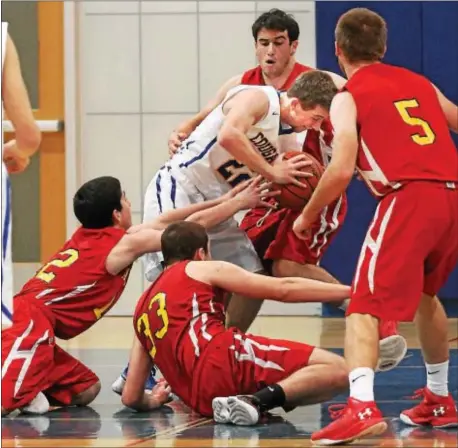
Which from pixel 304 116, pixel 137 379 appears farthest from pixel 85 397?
pixel 304 116

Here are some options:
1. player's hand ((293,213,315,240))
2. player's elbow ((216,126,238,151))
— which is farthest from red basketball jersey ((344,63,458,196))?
player's elbow ((216,126,238,151))

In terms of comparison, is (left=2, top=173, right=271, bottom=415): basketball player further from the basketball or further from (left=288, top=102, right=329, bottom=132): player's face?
(left=288, top=102, right=329, bottom=132): player's face

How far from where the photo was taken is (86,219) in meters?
5.32

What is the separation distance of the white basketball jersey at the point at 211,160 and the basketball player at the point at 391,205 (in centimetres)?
108

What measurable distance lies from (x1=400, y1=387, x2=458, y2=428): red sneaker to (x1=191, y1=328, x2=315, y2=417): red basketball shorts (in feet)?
1.48

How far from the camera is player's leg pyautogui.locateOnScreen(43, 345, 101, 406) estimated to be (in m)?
5.14

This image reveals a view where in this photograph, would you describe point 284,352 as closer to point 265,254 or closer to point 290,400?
point 290,400

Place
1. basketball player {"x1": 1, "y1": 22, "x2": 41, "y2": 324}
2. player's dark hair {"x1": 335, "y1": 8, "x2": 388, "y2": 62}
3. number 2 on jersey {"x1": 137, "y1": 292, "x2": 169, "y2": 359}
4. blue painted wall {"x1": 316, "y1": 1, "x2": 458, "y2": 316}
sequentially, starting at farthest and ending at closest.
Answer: blue painted wall {"x1": 316, "y1": 1, "x2": 458, "y2": 316} → number 2 on jersey {"x1": 137, "y1": 292, "x2": 169, "y2": 359} → player's dark hair {"x1": 335, "y1": 8, "x2": 388, "y2": 62} → basketball player {"x1": 1, "y1": 22, "x2": 41, "y2": 324}

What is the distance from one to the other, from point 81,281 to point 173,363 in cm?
74

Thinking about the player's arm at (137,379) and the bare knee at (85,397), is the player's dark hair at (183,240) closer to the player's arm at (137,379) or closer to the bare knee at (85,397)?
the player's arm at (137,379)

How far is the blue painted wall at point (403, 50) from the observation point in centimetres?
897

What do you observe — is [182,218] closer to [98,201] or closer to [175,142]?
[98,201]

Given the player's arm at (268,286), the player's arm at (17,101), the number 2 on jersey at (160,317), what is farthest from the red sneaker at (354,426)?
the player's arm at (17,101)

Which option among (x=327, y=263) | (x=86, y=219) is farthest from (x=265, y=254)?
(x=327, y=263)
